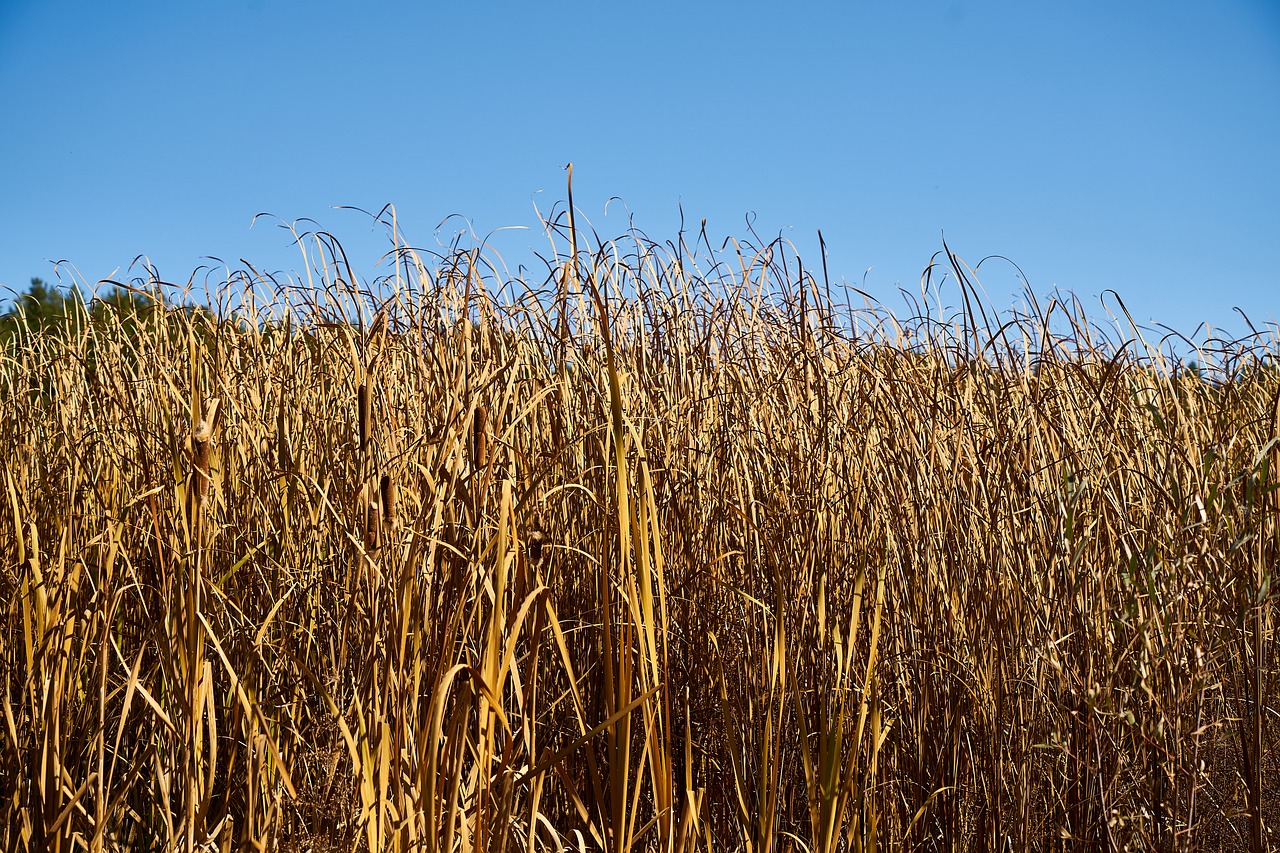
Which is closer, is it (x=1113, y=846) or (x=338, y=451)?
(x=1113, y=846)

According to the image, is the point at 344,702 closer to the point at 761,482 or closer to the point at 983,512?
the point at 761,482

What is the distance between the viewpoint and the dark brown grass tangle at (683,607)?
1.42 metres

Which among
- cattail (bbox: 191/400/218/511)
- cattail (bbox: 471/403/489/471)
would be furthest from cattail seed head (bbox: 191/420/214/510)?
cattail (bbox: 471/403/489/471)

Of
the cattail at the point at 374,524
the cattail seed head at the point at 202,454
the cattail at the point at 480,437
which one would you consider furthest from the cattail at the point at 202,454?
the cattail at the point at 480,437

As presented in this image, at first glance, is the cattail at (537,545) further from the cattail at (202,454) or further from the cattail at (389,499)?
the cattail at (202,454)

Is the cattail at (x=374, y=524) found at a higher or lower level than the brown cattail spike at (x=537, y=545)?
higher

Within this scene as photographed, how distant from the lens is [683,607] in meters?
1.92

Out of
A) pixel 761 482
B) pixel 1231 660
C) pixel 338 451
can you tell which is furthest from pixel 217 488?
pixel 1231 660

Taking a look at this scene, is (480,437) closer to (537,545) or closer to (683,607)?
(537,545)

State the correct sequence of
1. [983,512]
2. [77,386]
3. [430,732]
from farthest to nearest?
[77,386] → [983,512] → [430,732]

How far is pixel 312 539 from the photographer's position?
1.90 meters

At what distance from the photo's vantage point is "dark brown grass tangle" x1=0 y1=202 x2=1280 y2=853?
1.42 metres

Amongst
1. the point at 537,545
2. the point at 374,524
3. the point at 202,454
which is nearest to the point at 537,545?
the point at 537,545

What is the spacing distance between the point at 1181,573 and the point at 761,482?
81 cm
